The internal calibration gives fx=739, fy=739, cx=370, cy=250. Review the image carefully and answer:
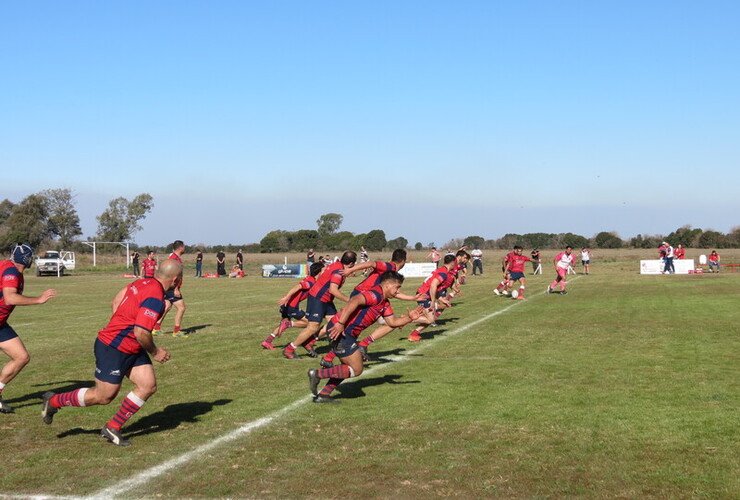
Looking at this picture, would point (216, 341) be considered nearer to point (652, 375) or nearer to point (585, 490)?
point (652, 375)

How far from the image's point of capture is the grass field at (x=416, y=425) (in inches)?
236

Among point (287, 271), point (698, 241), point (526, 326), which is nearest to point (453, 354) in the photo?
point (526, 326)

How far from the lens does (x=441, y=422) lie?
8062mm

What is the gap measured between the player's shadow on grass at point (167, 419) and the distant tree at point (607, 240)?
126957mm

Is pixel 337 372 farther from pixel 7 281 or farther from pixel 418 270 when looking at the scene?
pixel 418 270

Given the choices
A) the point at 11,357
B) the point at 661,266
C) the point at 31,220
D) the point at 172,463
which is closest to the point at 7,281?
the point at 11,357

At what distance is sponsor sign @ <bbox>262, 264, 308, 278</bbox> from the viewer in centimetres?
5328

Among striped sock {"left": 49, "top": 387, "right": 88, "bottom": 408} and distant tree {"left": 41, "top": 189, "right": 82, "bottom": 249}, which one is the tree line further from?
striped sock {"left": 49, "top": 387, "right": 88, "bottom": 408}

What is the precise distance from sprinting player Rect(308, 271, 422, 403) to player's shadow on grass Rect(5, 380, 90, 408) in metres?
3.69

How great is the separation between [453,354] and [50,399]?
761 cm

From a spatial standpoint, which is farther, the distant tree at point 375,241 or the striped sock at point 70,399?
the distant tree at point 375,241

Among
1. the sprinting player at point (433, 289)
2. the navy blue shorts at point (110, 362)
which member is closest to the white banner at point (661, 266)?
the sprinting player at point (433, 289)

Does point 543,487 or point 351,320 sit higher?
point 351,320

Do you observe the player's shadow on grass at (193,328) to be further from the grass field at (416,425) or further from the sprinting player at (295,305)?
the sprinting player at (295,305)
